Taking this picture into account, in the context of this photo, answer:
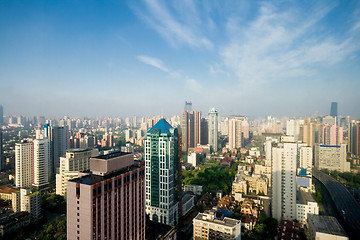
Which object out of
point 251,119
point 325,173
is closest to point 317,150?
→ point 325,173

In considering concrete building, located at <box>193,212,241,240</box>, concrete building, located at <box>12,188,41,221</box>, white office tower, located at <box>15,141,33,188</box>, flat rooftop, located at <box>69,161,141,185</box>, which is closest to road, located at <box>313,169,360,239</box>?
concrete building, located at <box>193,212,241,240</box>

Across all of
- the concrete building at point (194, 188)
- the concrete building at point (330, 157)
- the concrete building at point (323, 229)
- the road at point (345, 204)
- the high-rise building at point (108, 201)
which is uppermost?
the high-rise building at point (108, 201)

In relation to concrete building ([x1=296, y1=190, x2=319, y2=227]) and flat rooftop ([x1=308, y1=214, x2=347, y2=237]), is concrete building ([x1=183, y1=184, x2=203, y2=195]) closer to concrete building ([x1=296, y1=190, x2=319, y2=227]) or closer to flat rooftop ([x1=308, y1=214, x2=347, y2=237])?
concrete building ([x1=296, y1=190, x2=319, y2=227])

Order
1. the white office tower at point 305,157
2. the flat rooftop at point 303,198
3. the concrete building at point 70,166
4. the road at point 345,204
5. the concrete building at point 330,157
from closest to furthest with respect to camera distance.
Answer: the road at point 345,204
the flat rooftop at point 303,198
the concrete building at point 70,166
the white office tower at point 305,157
the concrete building at point 330,157

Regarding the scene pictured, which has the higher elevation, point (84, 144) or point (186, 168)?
point (84, 144)

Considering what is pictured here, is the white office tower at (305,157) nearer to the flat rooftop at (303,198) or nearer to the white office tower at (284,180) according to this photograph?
the flat rooftop at (303,198)

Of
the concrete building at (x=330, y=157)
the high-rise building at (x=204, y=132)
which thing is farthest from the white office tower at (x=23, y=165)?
the high-rise building at (x=204, y=132)

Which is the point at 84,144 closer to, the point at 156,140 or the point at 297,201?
the point at 156,140
